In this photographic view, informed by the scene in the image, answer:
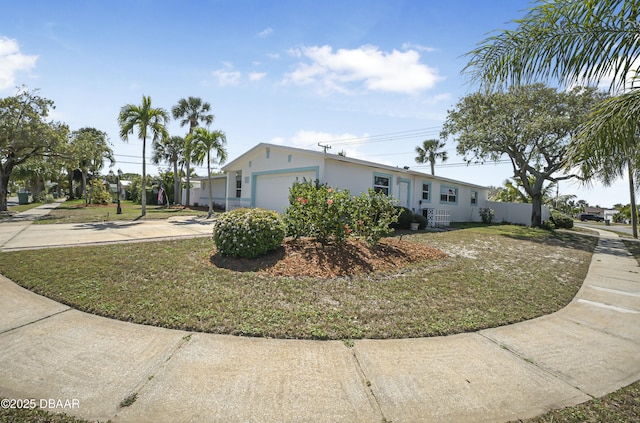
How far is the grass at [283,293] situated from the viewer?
12.0ft

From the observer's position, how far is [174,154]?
3241 cm

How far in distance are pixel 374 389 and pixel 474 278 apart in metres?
4.60

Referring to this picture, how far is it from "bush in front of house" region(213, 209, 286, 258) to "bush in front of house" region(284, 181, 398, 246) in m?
0.73

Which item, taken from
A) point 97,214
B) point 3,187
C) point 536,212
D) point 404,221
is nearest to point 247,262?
point 404,221

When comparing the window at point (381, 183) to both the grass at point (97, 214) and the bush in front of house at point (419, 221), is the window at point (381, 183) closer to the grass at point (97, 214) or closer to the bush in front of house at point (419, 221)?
the bush in front of house at point (419, 221)

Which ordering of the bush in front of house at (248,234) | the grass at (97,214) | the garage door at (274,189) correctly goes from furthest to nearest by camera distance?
the garage door at (274,189), the grass at (97,214), the bush in front of house at (248,234)

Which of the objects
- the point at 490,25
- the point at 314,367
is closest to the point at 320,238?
the point at 314,367

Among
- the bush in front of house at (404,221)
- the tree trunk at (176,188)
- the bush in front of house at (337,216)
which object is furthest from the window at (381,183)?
the tree trunk at (176,188)

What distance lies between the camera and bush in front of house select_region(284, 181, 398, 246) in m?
6.81

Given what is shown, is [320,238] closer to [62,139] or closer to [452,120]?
[452,120]

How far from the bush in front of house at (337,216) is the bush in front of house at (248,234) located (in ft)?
2.41

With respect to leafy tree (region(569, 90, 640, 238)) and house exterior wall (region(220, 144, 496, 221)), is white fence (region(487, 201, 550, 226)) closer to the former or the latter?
house exterior wall (region(220, 144, 496, 221))

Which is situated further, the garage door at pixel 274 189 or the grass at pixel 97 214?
the garage door at pixel 274 189

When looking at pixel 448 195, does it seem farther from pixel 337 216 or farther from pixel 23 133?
pixel 23 133
